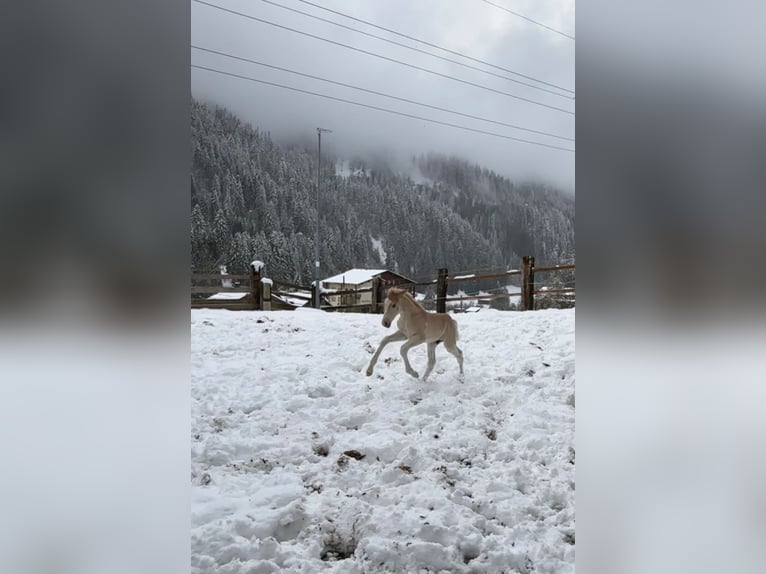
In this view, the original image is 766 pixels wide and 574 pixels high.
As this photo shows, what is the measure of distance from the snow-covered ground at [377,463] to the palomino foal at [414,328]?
146 mm

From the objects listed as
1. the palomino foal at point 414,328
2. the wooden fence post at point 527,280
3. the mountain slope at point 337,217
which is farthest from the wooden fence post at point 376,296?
the palomino foal at point 414,328

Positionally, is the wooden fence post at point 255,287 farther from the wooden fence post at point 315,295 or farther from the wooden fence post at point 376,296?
the wooden fence post at point 315,295

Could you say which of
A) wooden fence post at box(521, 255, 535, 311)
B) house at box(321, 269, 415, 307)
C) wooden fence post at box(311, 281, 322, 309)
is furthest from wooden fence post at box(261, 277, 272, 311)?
wooden fence post at box(521, 255, 535, 311)

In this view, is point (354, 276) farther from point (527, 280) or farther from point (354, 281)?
point (527, 280)

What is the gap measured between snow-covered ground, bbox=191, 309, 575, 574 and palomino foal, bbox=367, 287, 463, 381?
15 cm

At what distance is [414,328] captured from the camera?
2.46m

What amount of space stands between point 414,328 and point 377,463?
1.05 m

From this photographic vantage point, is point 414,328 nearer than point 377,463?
No

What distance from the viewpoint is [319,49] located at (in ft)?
38.3

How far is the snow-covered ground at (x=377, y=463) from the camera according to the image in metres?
1.02

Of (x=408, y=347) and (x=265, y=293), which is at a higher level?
(x=265, y=293)

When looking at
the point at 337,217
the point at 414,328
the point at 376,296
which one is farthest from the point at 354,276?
the point at 414,328
